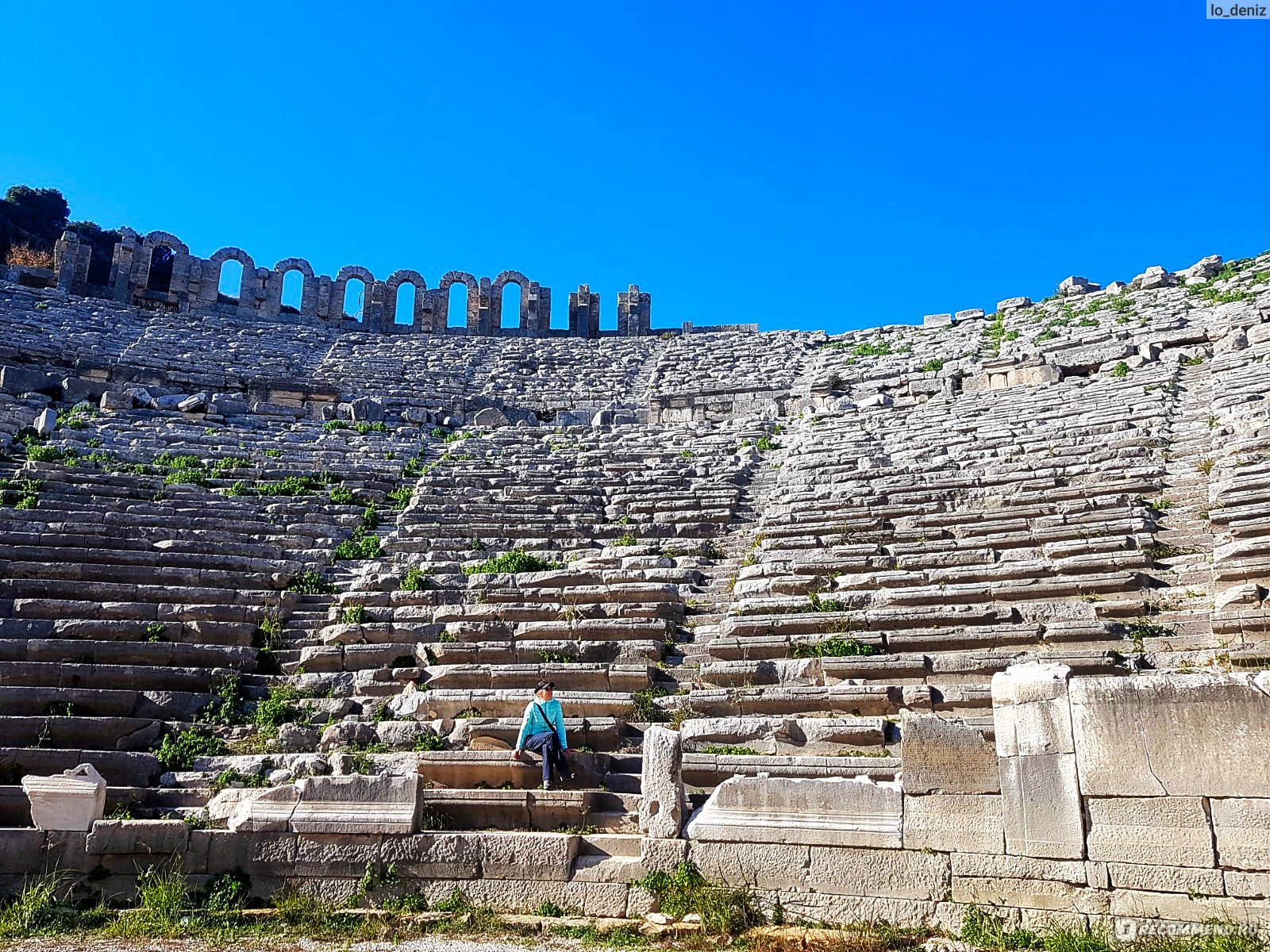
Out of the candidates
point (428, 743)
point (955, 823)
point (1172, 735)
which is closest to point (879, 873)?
point (955, 823)

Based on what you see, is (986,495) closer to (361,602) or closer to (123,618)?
(361,602)

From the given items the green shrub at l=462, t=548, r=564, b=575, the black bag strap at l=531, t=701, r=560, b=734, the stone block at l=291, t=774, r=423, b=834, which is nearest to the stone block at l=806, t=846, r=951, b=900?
the black bag strap at l=531, t=701, r=560, b=734

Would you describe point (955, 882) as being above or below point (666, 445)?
below

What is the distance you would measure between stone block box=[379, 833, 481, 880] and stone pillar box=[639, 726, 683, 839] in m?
1.30

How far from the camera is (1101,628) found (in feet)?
29.4

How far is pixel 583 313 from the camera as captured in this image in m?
35.2

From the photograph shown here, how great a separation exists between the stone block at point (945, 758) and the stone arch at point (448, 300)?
29.3 metres

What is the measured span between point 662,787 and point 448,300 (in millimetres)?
29928

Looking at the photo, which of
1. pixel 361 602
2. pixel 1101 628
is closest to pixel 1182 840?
pixel 1101 628

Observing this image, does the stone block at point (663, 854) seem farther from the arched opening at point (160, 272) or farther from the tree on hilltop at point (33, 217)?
the tree on hilltop at point (33, 217)

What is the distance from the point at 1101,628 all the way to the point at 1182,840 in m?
3.12

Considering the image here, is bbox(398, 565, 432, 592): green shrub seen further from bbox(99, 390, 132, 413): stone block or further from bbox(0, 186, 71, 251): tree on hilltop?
bbox(0, 186, 71, 251): tree on hilltop

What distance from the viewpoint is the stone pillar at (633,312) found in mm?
34812

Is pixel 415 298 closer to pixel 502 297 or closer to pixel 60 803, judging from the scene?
pixel 502 297
